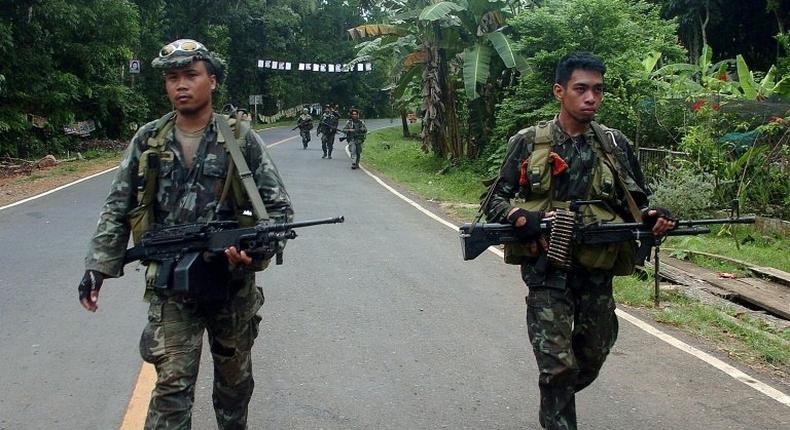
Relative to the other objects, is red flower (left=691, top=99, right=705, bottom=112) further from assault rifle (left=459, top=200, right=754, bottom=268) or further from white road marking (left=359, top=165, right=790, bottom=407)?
assault rifle (left=459, top=200, right=754, bottom=268)

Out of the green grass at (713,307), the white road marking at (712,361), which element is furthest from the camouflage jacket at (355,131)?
the white road marking at (712,361)

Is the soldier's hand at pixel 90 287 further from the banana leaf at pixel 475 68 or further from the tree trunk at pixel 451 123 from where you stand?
the tree trunk at pixel 451 123

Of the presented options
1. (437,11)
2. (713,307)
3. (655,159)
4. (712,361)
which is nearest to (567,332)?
(712,361)

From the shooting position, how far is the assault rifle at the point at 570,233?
11.8ft

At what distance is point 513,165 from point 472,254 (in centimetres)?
47

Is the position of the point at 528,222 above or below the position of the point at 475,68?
below

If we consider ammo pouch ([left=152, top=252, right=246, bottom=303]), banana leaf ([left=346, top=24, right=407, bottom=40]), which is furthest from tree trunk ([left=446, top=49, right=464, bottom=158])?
ammo pouch ([left=152, top=252, right=246, bottom=303])

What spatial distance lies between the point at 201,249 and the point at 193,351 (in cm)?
42

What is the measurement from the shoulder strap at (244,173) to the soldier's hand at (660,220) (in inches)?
68.9

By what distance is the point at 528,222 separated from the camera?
3.66 m

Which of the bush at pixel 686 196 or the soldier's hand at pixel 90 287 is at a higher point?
the soldier's hand at pixel 90 287

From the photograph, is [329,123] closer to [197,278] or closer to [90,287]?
[90,287]

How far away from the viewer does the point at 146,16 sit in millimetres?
31531

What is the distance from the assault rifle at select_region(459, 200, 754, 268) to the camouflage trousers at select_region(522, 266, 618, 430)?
17cm
